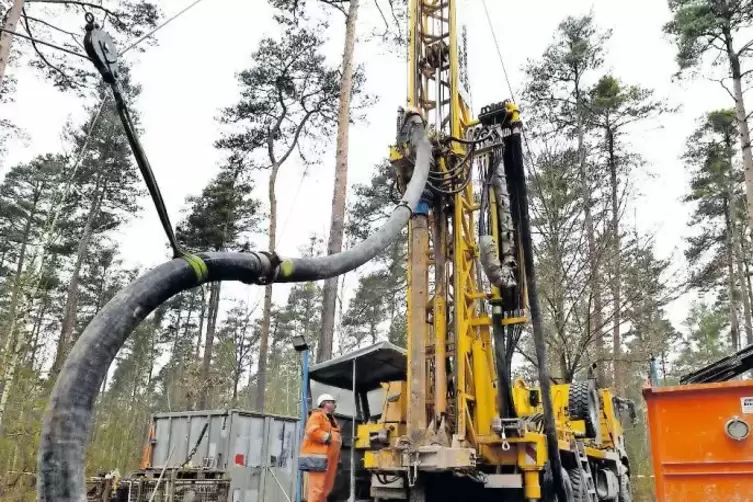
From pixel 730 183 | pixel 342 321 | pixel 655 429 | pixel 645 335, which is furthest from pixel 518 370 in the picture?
pixel 655 429

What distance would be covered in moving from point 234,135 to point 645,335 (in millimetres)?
14439

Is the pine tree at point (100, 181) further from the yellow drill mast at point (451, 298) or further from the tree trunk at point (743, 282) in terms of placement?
the tree trunk at point (743, 282)

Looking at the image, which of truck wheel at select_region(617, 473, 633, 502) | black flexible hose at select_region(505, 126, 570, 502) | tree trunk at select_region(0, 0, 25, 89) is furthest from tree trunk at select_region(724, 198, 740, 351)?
tree trunk at select_region(0, 0, 25, 89)

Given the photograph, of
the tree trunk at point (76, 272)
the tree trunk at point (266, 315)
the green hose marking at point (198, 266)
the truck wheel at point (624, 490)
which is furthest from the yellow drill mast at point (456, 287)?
the tree trunk at point (76, 272)

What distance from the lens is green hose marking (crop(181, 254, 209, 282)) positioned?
9.57ft

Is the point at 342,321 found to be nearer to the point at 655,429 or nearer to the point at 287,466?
the point at 287,466

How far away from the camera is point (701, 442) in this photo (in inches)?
197

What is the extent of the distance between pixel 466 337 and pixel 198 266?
14.1 feet

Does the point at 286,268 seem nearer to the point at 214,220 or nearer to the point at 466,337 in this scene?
the point at 466,337

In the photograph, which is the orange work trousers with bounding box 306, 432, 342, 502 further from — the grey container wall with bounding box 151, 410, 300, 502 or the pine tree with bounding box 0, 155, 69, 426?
the pine tree with bounding box 0, 155, 69, 426

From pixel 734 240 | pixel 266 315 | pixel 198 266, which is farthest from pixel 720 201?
pixel 198 266

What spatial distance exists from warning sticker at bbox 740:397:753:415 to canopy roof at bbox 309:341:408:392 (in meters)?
3.80

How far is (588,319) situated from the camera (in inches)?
528

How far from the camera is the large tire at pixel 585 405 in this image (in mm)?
8797
